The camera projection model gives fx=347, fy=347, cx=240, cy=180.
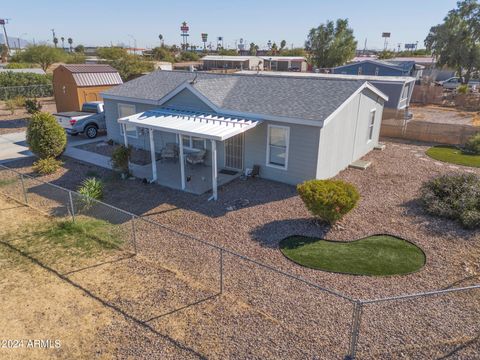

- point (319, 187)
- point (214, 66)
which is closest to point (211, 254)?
point (319, 187)

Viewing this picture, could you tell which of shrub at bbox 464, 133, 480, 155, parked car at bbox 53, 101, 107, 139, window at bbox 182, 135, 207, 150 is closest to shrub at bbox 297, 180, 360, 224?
window at bbox 182, 135, 207, 150

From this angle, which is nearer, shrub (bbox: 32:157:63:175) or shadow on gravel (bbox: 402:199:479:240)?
shadow on gravel (bbox: 402:199:479:240)

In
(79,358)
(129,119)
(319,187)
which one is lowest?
(79,358)

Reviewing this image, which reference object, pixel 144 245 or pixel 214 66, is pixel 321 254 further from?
pixel 214 66

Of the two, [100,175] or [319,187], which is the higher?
[319,187]

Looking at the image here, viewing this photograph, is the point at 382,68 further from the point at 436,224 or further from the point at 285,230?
the point at 285,230

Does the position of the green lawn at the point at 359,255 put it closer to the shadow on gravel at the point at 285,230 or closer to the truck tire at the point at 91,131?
the shadow on gravel at the point at 285,230

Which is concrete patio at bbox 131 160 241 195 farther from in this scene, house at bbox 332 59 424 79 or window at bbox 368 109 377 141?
house at bbox 332 59 424 79
